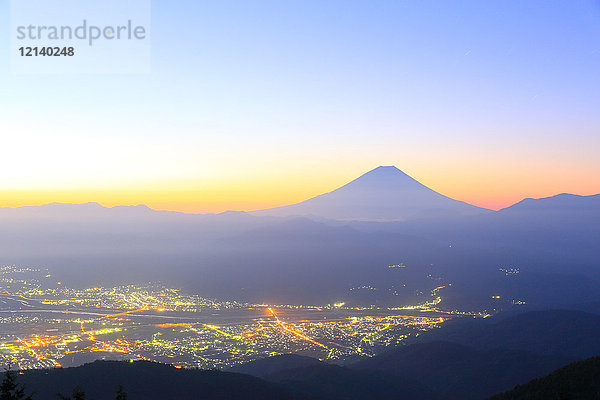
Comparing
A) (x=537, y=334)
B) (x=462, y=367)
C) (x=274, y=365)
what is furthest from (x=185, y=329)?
(x=537, y=334)

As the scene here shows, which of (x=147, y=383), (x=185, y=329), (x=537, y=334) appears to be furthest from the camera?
(x=185, y=329)

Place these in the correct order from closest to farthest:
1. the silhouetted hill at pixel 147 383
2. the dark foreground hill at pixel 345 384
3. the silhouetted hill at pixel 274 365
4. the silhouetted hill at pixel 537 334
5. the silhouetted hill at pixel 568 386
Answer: the silhouetted hill at pixel 568 386 < the silhouetted hill at pixel 147 383 < the dark foreground hill at pixel 345 384 < the silhouetted hill at pixel 274 365 < the silhouetted hill at pixel 537 334

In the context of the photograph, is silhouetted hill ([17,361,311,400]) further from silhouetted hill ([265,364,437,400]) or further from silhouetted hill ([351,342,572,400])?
silhouetted hill ([351,342,572,400])

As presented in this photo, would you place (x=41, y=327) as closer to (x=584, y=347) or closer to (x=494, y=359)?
(x=494, y=359)

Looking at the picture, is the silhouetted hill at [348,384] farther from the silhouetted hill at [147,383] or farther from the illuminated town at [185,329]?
the illuminated town at [185,329]

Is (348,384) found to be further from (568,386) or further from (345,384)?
(568,386)

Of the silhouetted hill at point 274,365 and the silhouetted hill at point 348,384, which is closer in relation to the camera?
the silhouetted hill at point 348,384

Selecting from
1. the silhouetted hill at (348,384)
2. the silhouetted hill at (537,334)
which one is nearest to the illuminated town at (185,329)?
the silhouetted hill at (537,334)
